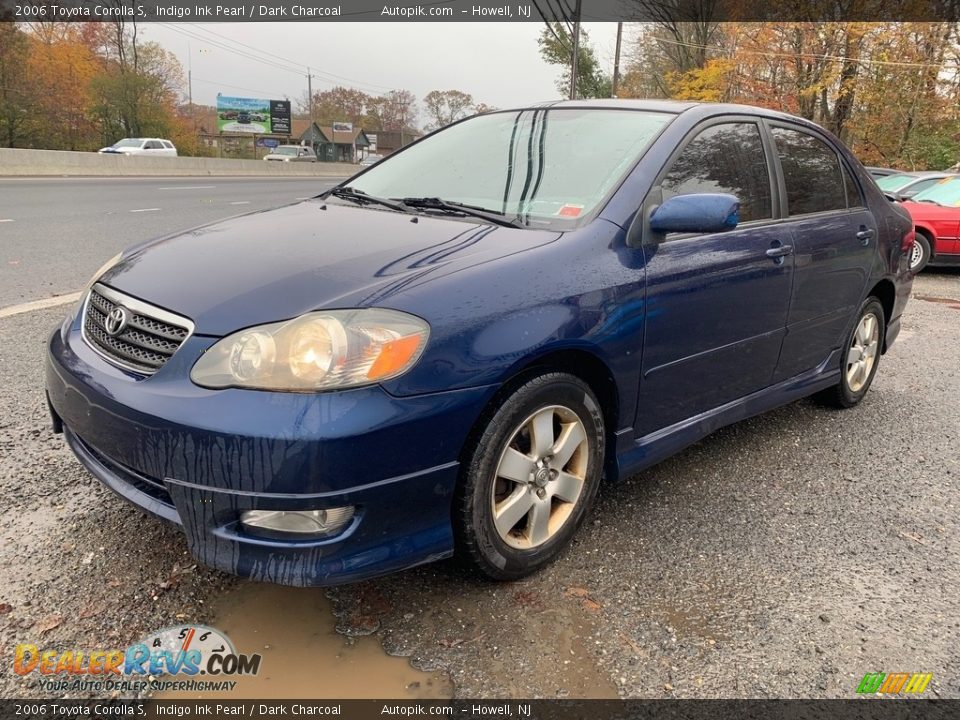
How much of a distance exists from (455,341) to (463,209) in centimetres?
95

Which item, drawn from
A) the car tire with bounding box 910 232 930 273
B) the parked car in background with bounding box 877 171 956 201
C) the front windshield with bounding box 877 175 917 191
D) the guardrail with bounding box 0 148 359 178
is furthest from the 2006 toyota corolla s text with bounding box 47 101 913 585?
the guardrail with bounding box 0 148 359 178

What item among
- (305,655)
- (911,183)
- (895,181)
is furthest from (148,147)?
(305,655)

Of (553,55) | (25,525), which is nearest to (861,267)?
(25,525)

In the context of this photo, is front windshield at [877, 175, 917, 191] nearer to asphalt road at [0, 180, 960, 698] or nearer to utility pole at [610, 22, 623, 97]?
asphalt road at [0, 180, 960, 698]

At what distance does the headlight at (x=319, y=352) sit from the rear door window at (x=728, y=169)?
134cm

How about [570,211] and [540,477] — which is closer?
[540,477]

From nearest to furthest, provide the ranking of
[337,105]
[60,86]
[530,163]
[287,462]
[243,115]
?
1. [287,462]
2. [530,163]
3. [60,86]
4. [243,115]
5. [337,105]

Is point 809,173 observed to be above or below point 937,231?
above

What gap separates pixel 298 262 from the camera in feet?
7.51

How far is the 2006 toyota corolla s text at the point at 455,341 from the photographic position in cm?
191

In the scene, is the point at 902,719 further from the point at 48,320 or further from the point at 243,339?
the point at 48,320

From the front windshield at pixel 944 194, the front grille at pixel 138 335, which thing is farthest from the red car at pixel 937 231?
the front grille at pixel 138 335

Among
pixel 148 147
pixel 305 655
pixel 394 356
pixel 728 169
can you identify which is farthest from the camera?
pixel 148 147

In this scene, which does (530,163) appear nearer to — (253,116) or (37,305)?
(37,305)
